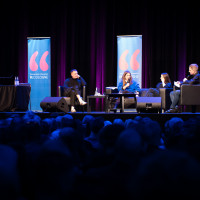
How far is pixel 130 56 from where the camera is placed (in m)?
8.75

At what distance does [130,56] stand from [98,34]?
4.70 feet

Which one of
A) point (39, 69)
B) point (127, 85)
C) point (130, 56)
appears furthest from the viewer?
point (39, 69)

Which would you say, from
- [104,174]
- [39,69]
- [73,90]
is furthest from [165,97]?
[104,174]

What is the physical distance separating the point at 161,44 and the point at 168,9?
1.02 metres

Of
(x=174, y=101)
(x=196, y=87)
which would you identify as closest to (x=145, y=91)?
(x=174, y=101)

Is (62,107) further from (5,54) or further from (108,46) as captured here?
(5,54)

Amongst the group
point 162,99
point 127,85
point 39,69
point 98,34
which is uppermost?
point 98,34

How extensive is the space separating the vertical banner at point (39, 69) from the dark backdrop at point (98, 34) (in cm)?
61

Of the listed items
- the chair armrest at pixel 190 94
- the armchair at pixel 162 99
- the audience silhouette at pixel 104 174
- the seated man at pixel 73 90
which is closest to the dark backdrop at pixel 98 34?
the seated man at pixel 73 90

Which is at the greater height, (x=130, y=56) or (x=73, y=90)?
(x=130, y=56)

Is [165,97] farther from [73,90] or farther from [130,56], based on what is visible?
[73,90]

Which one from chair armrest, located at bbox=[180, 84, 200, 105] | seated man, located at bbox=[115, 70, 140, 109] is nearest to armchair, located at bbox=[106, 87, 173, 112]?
seated man, located at bbox=[115, 70, 140, 109]

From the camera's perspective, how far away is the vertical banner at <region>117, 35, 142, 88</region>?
8.64 metres

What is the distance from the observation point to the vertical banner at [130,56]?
864cm
